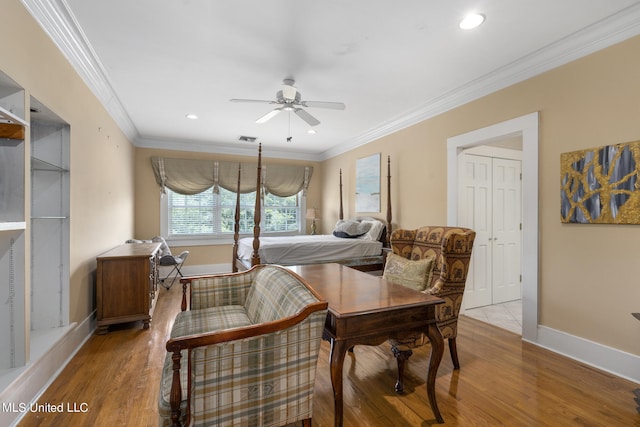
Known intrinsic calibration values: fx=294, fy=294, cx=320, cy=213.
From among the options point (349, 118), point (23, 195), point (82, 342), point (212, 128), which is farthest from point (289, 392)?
point (212, 128)

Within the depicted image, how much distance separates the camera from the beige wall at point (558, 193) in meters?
2.19

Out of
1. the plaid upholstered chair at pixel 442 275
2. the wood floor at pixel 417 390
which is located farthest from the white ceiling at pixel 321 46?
the wood floor at pixel 417 390

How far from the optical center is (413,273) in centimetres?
240

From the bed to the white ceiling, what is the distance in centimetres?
113

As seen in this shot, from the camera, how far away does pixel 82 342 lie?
2768mm

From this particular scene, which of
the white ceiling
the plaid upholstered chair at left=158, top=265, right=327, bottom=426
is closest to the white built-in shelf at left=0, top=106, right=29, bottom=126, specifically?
the white ceiling

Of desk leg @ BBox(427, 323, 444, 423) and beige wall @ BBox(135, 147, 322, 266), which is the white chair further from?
desk leg @ BBox(427, 323, 444, 423)

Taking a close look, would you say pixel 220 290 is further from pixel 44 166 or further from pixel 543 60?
pixel 543 60

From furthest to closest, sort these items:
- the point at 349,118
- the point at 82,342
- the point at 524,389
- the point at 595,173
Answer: the point at 349,118, the point at 82,342, the point at 595,173, the point at 524,389

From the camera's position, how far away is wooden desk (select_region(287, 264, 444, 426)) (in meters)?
1.47

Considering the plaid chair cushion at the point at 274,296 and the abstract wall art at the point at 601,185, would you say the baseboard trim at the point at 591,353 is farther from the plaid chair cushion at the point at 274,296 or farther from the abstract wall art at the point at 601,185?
the plaid chair cushion at the point at 274,296

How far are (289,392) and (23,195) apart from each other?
1.98 m

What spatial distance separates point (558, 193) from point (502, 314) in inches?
69.1

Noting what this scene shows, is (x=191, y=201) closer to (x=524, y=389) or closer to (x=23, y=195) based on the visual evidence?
(x=23, y=195)
